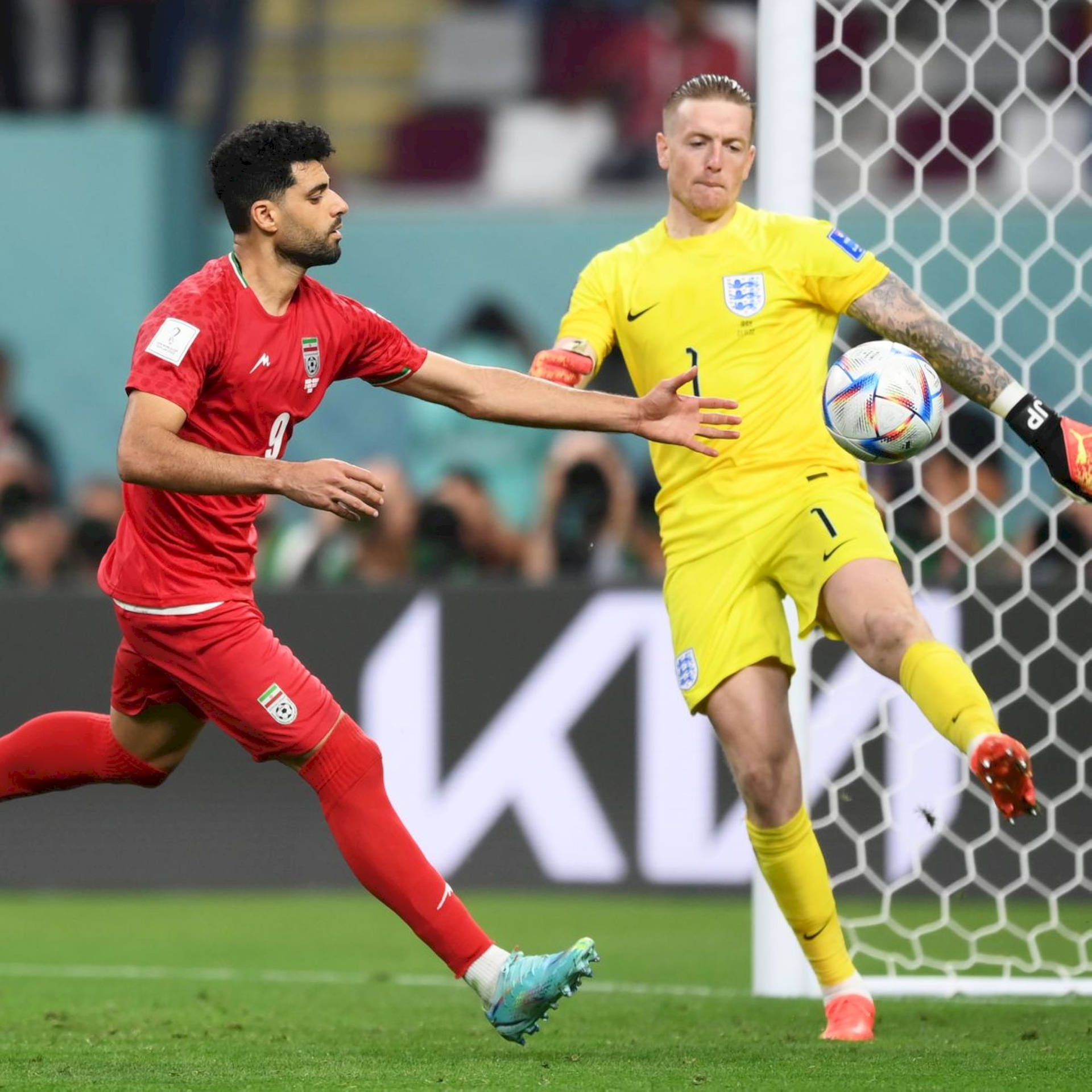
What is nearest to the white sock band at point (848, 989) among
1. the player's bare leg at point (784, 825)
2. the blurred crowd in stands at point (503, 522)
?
the player's bare leg at point (784, 825)

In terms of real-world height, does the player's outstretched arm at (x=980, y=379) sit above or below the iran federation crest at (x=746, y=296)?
below

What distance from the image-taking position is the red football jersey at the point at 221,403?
4723mm

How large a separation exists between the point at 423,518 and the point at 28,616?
1881 millimetres

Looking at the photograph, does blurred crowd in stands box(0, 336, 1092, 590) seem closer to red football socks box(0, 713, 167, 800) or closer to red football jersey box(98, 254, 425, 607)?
red football jersey box(98, 254, 425, 607)

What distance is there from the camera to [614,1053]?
490 centimetres

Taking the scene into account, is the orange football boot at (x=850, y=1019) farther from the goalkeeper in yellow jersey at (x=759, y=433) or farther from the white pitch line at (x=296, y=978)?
the white pitch line at (x=296, y=978)

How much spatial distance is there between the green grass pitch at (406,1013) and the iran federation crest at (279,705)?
0.78 meters

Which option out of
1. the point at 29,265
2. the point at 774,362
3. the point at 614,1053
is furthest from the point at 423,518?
the point at 614,1053

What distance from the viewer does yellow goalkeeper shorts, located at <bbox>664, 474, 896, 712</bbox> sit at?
523 cm

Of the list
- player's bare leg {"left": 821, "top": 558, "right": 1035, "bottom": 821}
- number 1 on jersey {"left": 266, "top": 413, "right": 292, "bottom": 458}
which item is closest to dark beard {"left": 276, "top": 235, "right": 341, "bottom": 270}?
number 1 on jersey {"left": 266, "top": 413, "right": 292, "bottom": 458}

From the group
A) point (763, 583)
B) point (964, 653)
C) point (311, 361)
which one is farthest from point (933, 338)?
point (964, 653)

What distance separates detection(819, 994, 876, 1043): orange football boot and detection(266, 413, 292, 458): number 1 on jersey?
2.01 meters

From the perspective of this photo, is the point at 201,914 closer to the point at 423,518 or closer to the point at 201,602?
the point at 423,518

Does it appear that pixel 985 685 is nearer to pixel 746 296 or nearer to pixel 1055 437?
pixel 1055 437
